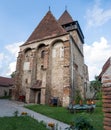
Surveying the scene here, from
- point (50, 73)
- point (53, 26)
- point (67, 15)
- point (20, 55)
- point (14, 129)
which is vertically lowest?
point (14, 129)

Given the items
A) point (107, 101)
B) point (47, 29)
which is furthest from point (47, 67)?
point (107, 101)

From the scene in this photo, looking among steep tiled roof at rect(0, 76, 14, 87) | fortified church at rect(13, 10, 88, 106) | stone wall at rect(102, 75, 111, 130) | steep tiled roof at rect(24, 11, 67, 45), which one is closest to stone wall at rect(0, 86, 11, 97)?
steep tiled roof at rect(0, 76, 14, 87)

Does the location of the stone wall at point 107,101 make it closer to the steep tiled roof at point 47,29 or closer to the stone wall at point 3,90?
the steep tiled roof at point 47,29

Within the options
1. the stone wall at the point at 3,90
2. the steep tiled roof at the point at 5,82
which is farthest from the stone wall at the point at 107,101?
the steep tiled roof at the point at 5,82

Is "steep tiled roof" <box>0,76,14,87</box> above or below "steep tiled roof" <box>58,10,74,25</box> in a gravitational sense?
below

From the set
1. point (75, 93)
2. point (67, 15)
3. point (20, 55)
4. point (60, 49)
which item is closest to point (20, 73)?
point (20, 55)

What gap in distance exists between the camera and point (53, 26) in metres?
27.0

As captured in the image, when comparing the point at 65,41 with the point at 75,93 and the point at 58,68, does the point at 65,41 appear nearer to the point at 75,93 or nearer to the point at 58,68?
the point at 58,68

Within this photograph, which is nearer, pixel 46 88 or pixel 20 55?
pixel 46 88

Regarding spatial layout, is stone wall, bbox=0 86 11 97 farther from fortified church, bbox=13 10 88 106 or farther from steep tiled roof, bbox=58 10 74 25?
steep tiled roof, bbox=58 10 74 25

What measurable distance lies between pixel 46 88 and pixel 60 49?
588 cm

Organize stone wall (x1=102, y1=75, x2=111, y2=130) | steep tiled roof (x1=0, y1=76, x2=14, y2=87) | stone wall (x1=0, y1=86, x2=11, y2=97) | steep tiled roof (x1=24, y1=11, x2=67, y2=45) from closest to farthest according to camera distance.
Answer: stone wall (x1=102, y1=75, x2=111, y2=130) → steep tiled roof (x1=24, y1=11, x2=67, y2=45) → stone wall (x1=0, y1=86, x2=11, y2=97) → steep tiled roof (x1=0, y1=76, x2=14, y2=87)

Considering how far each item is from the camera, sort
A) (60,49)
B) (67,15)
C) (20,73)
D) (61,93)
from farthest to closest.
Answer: (67,15) < (20,73) < (60,49) < (61,93)

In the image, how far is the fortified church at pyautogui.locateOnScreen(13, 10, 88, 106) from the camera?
21984 millimetres
